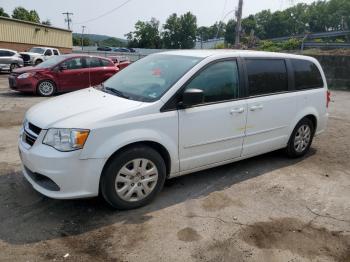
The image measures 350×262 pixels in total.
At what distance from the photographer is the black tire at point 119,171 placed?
381 centimetres

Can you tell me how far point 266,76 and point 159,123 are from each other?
80.5 inches

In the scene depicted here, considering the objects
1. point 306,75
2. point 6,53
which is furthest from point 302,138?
point 6,53

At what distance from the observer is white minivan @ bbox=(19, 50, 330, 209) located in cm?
369

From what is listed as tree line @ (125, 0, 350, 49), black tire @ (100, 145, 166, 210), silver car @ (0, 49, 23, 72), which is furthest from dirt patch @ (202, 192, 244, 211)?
tree line @ (125, 0, 350, 49)

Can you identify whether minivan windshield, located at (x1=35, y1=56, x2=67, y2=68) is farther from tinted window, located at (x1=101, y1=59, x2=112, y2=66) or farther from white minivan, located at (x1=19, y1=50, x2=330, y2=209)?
white minivan, located at (x1=19, y1=50, x2=330, y2=209)

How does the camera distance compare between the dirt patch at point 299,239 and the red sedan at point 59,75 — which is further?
the red sedan at point 59,75

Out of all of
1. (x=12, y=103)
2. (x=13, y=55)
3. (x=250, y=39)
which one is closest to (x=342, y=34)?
(x=250, y=39)

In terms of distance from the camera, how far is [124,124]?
3830mm

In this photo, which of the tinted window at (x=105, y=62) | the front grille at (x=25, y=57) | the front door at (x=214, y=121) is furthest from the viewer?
the front grille at (x=25, y=57)

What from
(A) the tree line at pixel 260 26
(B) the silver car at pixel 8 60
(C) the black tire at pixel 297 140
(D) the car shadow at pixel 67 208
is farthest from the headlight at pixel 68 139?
(A) the tree line at pixel 260 26

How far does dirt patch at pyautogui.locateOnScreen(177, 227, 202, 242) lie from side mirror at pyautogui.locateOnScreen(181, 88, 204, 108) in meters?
1.39

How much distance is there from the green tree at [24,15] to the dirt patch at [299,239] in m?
62.7

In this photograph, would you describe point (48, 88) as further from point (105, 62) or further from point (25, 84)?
point (105, 62)

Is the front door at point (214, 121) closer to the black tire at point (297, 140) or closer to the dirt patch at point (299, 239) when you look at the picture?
the dirt patch at point (299, 239)
